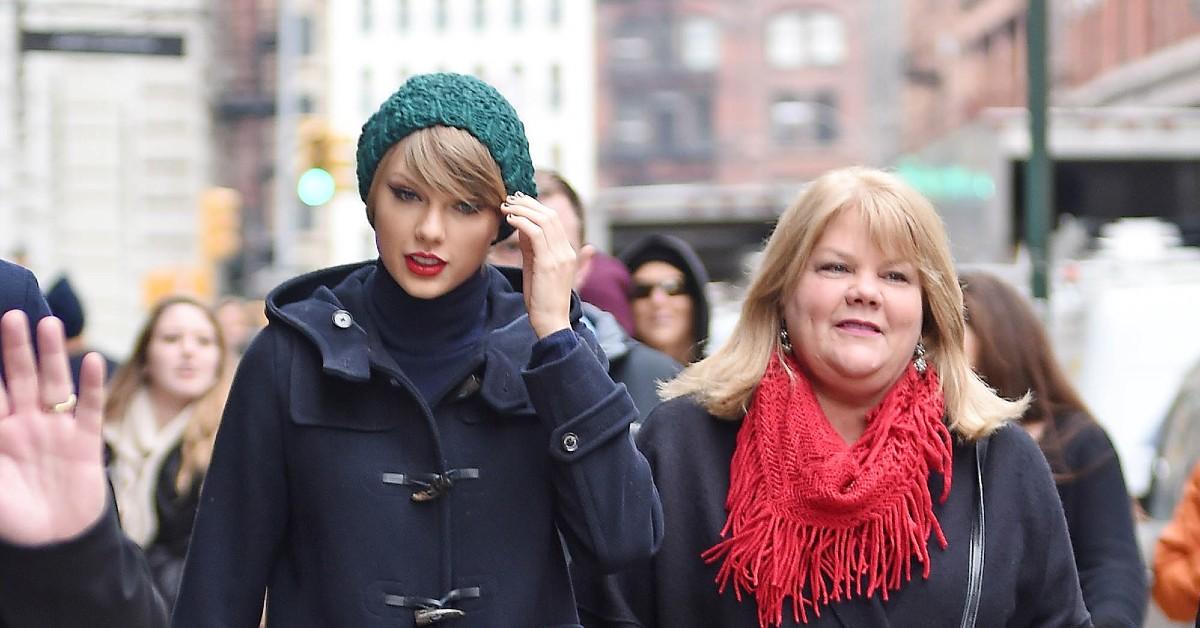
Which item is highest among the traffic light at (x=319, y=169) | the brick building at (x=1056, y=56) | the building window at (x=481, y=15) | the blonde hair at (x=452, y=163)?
the building window at (x=481, y=15)

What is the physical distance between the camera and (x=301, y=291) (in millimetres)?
3537

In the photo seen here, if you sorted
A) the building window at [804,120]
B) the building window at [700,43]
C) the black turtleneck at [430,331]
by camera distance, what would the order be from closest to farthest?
1. the black turtleneck at [430,331]
2. the building window at [804,120]
3. the building window at [700,43]

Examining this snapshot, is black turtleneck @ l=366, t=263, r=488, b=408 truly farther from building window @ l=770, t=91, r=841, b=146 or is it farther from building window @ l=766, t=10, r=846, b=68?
building window @ l=766, t=10, r=846, b=68

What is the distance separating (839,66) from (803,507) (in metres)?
80.9

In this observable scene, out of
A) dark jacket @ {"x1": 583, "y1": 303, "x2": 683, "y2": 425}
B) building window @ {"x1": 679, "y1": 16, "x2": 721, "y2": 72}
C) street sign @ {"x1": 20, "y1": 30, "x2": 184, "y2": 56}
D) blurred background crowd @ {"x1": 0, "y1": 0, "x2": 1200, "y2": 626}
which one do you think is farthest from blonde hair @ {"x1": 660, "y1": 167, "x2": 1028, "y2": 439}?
building window @ {"x1": 679, "y1": 16, "x2": 721, "y2": 72}

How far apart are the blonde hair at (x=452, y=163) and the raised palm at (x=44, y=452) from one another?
1090 millimetres

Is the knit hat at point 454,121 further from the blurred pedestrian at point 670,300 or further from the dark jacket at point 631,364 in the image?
the blurred pedestrian at point 670,300

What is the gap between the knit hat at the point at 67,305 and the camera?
7605 millimetres

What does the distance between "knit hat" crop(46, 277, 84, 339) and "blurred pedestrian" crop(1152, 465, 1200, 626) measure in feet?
14.5

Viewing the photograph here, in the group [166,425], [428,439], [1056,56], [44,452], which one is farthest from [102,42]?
[1056,56]

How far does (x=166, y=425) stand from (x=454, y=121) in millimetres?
4014

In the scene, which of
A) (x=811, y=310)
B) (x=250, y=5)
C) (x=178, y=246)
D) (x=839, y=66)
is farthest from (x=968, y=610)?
(x=839, y=66)

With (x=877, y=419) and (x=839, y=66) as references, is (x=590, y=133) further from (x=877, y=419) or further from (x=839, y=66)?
(x=877, y=419)

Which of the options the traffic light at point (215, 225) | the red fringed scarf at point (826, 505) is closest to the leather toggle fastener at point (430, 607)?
the red fringed scarf at point (826, 505)
